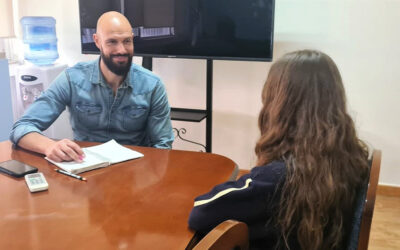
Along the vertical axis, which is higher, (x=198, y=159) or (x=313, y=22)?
(x=313, y=22)

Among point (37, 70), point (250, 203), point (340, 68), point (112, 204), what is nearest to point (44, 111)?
point (112, 204)

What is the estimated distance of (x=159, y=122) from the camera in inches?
79.1

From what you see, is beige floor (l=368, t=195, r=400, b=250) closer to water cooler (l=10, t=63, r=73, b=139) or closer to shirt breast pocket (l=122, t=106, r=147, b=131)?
shirt breast pocket (l=122, t=106, r=147, b=131)

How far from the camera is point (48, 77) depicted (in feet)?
10.6

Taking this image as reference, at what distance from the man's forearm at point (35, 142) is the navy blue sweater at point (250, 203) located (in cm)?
78

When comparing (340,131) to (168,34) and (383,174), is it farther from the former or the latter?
(383,174)

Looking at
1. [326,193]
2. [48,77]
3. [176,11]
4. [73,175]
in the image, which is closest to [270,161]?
[326,193]

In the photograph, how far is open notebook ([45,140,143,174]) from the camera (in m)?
1.48

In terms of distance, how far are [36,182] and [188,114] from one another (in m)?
1.69

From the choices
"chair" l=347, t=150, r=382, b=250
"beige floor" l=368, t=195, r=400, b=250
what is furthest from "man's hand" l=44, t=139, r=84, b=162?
"beige floor" l=368, t=195, r=400, b=250

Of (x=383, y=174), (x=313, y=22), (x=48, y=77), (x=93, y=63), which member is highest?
(x=313, y=22)

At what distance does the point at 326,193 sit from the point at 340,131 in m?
0.18

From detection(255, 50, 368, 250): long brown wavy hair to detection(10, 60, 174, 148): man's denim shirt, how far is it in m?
0.92

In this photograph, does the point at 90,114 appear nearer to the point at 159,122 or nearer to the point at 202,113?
the point at 159,122
